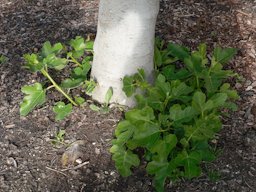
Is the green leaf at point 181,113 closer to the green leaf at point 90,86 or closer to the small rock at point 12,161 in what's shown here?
the green leaf at point 90,86

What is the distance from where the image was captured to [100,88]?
8.75ft

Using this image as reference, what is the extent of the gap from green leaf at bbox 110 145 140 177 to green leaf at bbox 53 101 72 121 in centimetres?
36

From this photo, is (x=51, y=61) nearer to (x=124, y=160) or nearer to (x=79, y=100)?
(x=79, y=100)

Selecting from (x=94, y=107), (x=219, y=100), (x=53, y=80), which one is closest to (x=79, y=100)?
(x=94, y=107)

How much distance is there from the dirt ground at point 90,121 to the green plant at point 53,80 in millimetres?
104

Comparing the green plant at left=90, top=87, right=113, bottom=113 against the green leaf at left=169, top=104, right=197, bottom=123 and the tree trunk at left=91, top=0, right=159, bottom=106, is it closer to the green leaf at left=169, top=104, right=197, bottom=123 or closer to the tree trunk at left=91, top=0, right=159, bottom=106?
the tree trunk at left=91, top=0, right=159, bottom=106

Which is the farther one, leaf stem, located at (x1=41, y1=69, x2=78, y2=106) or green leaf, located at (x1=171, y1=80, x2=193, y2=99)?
leaf stem, located at (x1=41, y1=69, x2=78, y2=106)

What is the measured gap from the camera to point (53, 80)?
278 centimetres

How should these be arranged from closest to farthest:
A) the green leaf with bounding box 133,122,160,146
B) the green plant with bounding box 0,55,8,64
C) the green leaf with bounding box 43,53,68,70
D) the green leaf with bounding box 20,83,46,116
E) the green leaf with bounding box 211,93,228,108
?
Answer: the green leaf with bounding box 133,122,160,146
the green leaf with bounding box 211,93,228,108
the green leaf with bounding box 20,83,46,116
the green leaf with bounding box 43,53,68,70
the green plant with bounding box 0,55,8,64

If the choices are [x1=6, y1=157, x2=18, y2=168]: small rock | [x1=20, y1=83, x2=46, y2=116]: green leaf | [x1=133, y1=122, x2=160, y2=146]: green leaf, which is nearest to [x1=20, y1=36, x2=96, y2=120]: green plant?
[x1=20, y1=83, x2=46, y2=116]: green leaf

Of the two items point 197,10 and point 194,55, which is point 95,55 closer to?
point 194,55

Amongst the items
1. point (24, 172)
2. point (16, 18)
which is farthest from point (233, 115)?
point (16, 18)

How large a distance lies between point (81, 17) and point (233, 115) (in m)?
1.28

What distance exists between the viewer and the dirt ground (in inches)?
95.3
